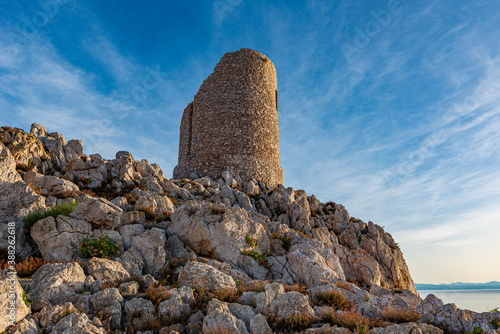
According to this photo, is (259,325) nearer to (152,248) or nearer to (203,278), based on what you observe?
(203,278)

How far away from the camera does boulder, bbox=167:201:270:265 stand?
12.5m

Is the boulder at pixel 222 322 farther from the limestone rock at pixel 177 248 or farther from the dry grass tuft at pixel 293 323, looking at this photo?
the limestone rock at pixel 177 248

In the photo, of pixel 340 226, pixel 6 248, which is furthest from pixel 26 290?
pixel 340 226

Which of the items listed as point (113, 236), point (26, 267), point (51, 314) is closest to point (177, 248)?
point (113, 236)

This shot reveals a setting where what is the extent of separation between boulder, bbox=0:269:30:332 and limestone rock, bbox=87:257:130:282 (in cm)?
214

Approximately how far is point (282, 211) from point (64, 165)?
44.8 feet

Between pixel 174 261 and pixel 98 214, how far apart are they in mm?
3485

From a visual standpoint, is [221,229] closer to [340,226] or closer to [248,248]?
[248,248]

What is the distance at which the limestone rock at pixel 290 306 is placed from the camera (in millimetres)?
7546

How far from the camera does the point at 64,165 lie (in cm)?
1872

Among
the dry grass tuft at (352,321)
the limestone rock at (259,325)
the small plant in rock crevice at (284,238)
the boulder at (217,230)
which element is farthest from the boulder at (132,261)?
the small plant in rock crevice at (284,238)

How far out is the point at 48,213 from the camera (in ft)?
37.7

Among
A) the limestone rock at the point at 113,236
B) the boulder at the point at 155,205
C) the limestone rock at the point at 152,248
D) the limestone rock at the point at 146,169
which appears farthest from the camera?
the limestone rock at the point at 146,169

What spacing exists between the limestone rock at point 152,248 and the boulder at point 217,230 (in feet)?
3.68
